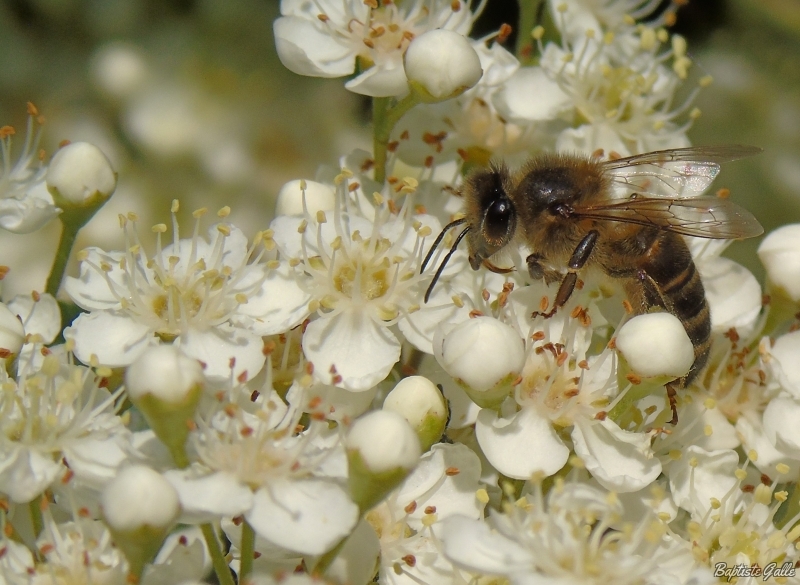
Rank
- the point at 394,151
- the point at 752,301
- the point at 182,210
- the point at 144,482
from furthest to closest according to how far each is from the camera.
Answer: the point at 182,210, the point at 394,151, the point at 752,301, the point at 144,482

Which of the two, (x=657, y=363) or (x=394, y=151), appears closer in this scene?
(x=657, y=363)

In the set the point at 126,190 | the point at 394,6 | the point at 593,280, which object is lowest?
the point at 126,190

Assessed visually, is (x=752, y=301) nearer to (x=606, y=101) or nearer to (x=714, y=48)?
(x=606, y=101)

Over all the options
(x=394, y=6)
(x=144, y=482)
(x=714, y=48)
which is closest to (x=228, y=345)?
(x=144, y=482)

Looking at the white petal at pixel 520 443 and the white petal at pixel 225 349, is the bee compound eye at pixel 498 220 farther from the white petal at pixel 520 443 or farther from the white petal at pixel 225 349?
the white petal at pixel 225 349

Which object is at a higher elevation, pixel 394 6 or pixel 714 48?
pixel 394 6

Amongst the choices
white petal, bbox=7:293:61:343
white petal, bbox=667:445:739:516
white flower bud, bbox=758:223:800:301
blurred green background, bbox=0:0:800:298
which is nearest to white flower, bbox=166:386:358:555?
white petal, bbox=7:293:61:343

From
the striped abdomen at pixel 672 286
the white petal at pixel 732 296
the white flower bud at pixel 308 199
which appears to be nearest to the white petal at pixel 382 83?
the white flower bud at pixel 308 199

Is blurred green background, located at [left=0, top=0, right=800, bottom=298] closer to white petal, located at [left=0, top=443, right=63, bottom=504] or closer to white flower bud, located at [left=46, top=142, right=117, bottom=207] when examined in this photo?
white flower bud, located at [left=46, top=142, right=117, bottom=207]
